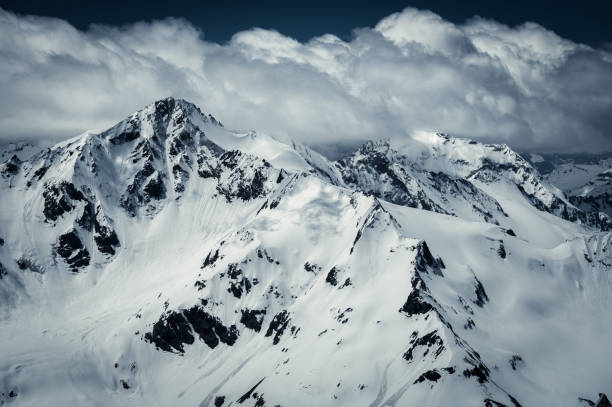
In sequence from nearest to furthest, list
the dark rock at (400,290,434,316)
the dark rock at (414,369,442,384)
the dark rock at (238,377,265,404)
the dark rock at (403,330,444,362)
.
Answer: the dark rock at (414,369,442,384)
the dark rock at (403,330,444,362)
the dark rock at (400,290,434,316)
the dark rock at (238,377,265,404)

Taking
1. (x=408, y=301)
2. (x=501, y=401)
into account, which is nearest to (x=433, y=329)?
(x=408, y=301)

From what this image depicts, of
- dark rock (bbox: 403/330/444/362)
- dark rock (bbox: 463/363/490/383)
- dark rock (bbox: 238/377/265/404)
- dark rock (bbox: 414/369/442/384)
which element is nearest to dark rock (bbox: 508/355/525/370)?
dark rock (bbox: 403/330/444/362)

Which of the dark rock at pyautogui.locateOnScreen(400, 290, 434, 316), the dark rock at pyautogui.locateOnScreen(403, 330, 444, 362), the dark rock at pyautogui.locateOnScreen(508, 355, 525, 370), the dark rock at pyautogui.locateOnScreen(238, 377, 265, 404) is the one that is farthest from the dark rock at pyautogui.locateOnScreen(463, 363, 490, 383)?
the dark rock at pyautogui.locateOnScreen(238, 377, 265, 404)

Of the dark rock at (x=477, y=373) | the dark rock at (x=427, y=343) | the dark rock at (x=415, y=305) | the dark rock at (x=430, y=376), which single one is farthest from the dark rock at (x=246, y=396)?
the dark rock at (x=477, y=373)

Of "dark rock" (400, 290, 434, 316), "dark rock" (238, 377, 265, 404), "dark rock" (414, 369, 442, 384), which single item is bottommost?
"dark rock" (238, 377, 265, 404)

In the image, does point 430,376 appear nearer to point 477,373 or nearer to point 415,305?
point 477,373

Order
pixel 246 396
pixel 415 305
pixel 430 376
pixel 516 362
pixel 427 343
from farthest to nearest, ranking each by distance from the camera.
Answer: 1. pixel 246 396
2. pixel 415 305
3. pixel 516 362
4. pixel 427 343
5. pixel 430 376

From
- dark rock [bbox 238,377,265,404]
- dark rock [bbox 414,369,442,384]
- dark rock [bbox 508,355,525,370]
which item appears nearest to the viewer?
dark rock [bbox 414,369,442,384]

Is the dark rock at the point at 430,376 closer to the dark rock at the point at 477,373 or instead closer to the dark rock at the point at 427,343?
the dark rock at the point at 477,373

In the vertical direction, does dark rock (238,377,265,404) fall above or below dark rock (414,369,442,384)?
below

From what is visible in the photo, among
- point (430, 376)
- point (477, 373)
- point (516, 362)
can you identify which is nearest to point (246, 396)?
point (430, 376)

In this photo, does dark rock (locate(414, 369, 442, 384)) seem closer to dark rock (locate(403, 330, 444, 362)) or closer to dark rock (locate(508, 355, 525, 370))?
dark rock (locate(403, 330, 444, 362))

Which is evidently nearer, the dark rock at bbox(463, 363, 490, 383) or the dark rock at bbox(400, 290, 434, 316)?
the dark rock at bbox(463, 363, 490, 383)

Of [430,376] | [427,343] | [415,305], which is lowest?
[415,305]
